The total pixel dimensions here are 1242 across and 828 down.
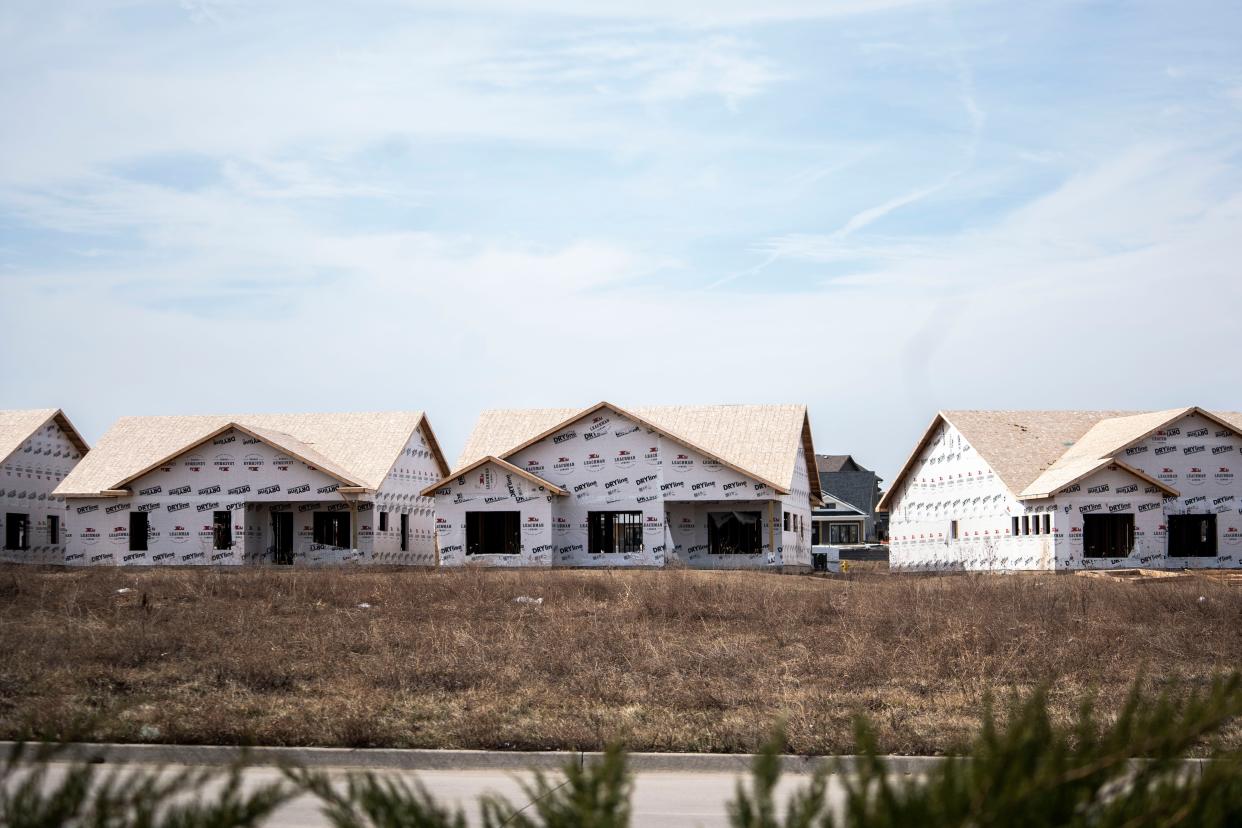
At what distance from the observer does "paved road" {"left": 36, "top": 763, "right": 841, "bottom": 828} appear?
376 inches

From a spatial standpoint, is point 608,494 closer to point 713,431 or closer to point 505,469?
point 505,469

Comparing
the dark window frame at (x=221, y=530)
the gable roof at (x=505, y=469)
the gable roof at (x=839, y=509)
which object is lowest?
the gable roof at (x=839, y=509)

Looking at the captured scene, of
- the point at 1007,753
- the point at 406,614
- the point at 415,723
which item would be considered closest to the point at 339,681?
the point at 415,723

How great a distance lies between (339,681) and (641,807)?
600 cm

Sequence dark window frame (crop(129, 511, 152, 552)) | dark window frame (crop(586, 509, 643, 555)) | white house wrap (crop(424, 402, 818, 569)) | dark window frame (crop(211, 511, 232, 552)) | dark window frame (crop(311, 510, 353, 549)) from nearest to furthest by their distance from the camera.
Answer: white house wrap (crop(424, 402, 818, 569))
dark window frame (crop(586, 509, 643, 555))
dark window frame (crop(211, 511, 232, 552))
dark window frame (crop(129, 511, 152, 552))
dark window frame (crop(311, 510, 353, 549))

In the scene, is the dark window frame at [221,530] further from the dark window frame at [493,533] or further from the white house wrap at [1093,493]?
the white house wrap at [1093,493]

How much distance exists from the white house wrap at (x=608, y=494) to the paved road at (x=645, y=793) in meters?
28.2

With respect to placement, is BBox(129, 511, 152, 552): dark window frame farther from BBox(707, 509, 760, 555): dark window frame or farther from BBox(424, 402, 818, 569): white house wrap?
BBox(707, 509, 760, 555): dark window frame

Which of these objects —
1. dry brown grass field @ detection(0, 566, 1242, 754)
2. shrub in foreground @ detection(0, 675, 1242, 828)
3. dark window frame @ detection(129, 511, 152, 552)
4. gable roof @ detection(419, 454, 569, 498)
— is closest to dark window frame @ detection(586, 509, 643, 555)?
gable roof @ detection(419, 454, 569, 498)

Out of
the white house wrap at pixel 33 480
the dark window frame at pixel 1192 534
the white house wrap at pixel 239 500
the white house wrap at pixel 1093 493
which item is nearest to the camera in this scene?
the white house wrap at pixel 1093 493

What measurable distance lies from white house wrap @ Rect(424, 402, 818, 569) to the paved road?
28215 mm

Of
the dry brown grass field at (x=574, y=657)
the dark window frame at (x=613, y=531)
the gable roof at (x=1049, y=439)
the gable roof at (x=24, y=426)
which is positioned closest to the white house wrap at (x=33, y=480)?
the gable roof at (x=24, y=426)

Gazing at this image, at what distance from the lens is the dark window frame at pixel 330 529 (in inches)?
1734

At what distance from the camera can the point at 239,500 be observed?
41.7m
